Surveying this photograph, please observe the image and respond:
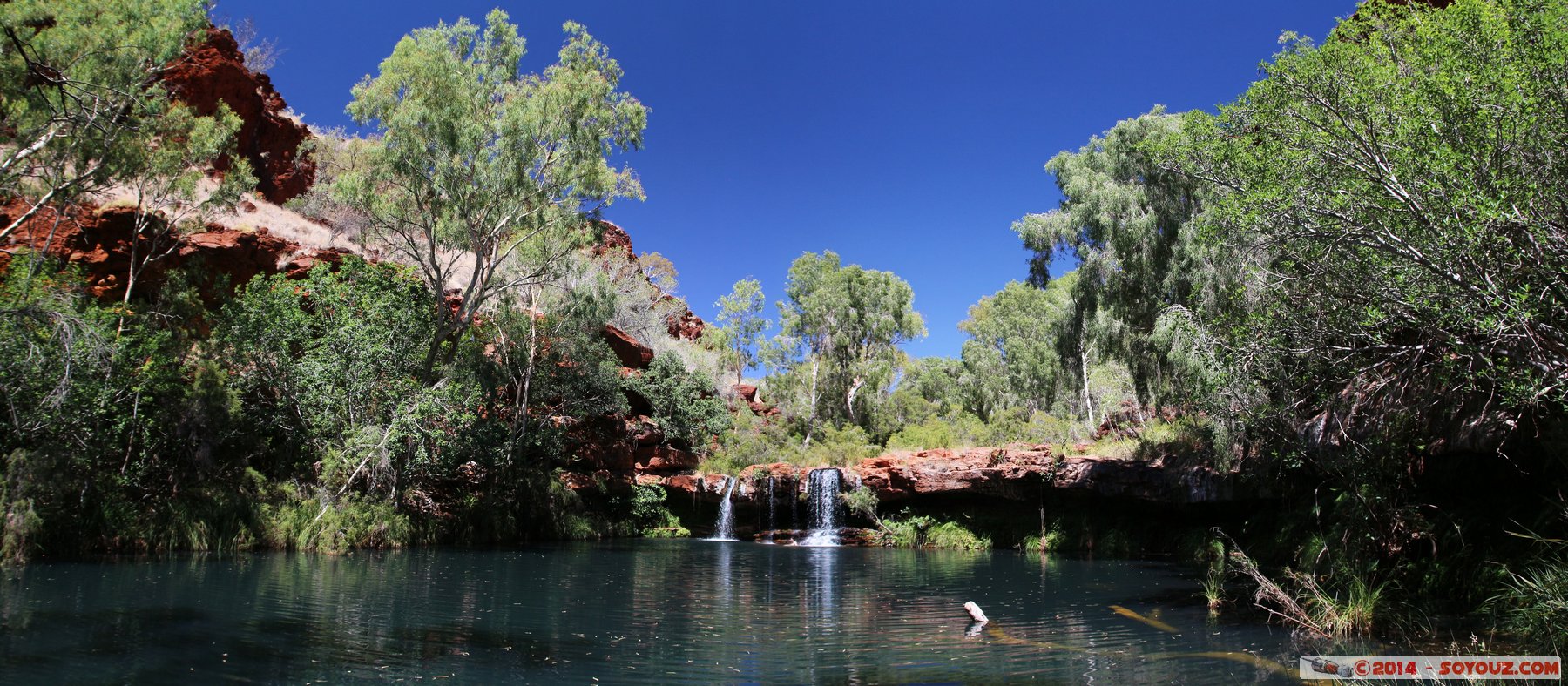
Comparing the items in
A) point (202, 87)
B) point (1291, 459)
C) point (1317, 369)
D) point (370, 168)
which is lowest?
point (1291, 459)

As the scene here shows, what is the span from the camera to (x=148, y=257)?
23.1 m

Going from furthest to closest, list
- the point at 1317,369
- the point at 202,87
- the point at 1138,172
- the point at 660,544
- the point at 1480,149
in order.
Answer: the point at 202,87 < the point at 660,544 < the point at 1138,172 < the point at 1317,369 < the point at 1480,149

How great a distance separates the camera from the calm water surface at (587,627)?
8016mm

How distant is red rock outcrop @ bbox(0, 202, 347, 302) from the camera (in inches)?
901

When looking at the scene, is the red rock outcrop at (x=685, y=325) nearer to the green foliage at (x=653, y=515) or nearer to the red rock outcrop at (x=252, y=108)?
the green foliage at (x=653, y=515)

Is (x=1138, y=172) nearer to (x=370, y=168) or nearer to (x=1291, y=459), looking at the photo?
(x=1291, y=459)

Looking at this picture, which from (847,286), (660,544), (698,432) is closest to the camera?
(660,544)

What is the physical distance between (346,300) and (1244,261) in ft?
78.3

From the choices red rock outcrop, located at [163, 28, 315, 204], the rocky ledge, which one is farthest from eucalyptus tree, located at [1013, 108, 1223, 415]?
red rock outcrop, located at [163, 28, 315, 204]

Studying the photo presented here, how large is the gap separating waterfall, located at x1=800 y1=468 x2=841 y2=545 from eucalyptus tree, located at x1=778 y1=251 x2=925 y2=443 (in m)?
11.3

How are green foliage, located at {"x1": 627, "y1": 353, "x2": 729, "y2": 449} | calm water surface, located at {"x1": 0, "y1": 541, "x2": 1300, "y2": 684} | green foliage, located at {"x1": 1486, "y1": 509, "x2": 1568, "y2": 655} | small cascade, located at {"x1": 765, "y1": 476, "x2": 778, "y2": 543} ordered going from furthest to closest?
1. green foliage, located at {"x1": 627, "y1": 353, "x2": 729, "y2": 449}
2. small cascade, located at {"x1": 765, "y1": 476, "x2": 778, "y2": 543}
3. calm water surface, located at {"x1": 0, "y1": 541, "x2": 1300, "y2": 684}
4. green foliage, located at {"x1": 1486, "y1": 509, "x2": 1568, "y2": 655}

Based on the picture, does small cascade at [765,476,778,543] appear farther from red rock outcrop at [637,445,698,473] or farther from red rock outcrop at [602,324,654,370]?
red rock outcrop at [602,324,654,370]

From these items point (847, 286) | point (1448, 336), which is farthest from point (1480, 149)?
point (847, 286)

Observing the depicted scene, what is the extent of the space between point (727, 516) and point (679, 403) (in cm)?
548
